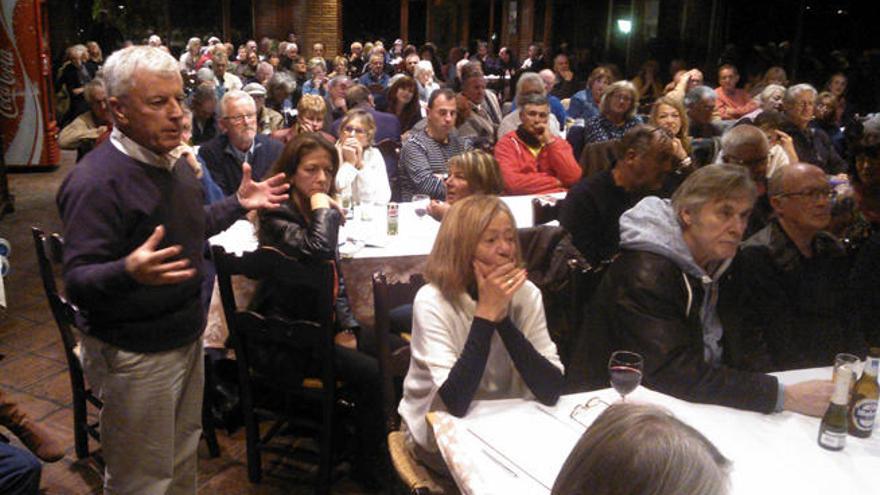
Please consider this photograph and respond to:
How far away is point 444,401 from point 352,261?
5.24 feet

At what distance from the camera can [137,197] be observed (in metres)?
2.07

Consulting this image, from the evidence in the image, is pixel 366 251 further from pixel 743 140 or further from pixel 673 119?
pixel 673 119

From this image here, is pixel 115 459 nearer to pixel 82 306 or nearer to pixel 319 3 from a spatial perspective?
pixel 82 306

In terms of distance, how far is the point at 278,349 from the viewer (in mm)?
→ 2740

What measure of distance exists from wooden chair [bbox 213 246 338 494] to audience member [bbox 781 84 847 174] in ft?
13.3

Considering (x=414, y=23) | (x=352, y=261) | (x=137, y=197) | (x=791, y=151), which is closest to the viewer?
(x=137, y=197)

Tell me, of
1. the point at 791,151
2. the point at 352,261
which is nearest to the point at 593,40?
the point at 791,151

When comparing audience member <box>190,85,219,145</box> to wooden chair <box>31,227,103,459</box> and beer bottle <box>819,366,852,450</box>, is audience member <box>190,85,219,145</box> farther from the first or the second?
beer bottle <box>819,366,852,450</box>

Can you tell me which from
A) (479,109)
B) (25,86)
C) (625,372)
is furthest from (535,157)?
(25,86)

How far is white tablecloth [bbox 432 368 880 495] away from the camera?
1675mm

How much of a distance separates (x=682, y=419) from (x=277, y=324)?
1370 mm

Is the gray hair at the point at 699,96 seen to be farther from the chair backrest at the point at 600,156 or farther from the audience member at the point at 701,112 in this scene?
the chair backrest at the point at 600,156

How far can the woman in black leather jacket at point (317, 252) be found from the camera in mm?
2746

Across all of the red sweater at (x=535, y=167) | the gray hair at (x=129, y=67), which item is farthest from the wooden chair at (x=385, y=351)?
the red sweater at (x=535, y=167)
